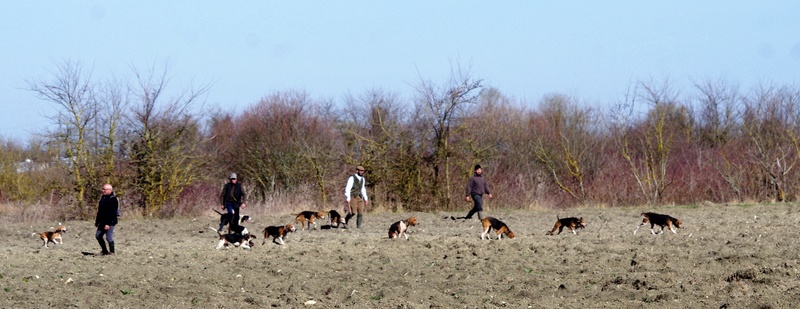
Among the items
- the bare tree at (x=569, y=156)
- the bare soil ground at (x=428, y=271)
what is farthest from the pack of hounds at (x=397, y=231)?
the bare tree at (x=569, y=156)

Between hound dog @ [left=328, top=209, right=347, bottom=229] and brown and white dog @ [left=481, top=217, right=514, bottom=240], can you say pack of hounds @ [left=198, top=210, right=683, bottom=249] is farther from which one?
hound dog @ [left=328, top=209, right=347, bottom=229]

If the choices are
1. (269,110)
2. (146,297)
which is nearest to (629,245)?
Answer: (146,297)

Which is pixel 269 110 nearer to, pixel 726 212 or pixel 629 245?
pixel 726 212

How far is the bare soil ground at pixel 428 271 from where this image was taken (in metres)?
12.0

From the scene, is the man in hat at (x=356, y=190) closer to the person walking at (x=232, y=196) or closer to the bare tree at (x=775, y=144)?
the person walking at (x=232, y=196)

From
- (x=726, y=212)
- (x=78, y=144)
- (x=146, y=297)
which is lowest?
(x=146, y=297)

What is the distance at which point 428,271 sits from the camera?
1495 cm

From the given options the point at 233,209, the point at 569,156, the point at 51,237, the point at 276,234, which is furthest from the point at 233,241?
the point at 569,156

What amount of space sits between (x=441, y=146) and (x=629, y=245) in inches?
611

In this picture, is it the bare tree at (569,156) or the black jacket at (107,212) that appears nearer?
the black jacket at (107,212)

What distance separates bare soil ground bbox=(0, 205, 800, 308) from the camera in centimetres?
1195

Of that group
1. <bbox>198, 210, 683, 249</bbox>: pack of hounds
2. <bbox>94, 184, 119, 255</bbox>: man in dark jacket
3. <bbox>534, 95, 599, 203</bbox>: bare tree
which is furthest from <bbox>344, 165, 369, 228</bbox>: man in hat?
<bbox>534, 95, 599, 203</bbox>: bare tree

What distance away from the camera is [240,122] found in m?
52.1

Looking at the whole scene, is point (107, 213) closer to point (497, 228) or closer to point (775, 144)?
point (497, 228)
